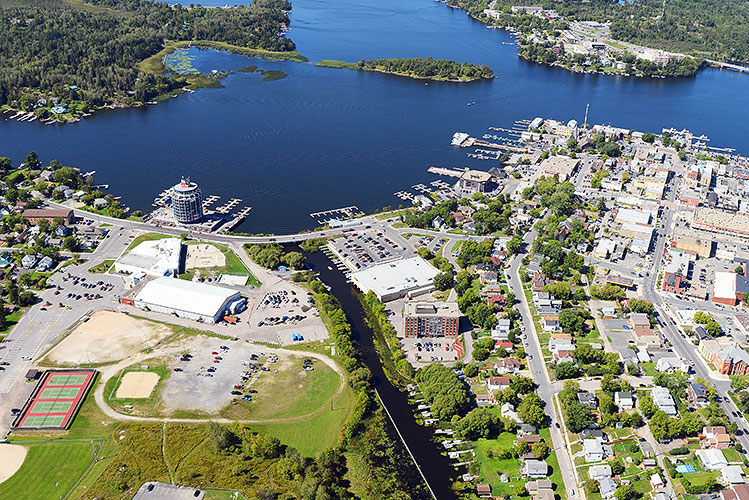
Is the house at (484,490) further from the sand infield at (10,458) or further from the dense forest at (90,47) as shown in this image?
the dense forest at (90,47)

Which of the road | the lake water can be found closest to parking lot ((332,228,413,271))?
the lake water

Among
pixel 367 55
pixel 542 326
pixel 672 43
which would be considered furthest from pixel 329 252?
pixel 672 43

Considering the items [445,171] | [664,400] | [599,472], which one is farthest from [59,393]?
[445,171]

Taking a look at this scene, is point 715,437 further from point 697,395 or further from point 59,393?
point 59,393

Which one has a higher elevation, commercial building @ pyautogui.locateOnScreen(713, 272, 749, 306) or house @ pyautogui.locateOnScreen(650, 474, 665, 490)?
commercial building @ pyautogui.locateOnScreen(713, 272, 749, 306)

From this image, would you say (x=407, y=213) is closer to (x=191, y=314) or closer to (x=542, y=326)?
(x=542, y=326)

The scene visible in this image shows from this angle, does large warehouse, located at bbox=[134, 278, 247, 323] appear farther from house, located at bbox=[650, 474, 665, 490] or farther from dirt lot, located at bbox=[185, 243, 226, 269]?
house, located at bbox=[650, 474, 665, 490]
